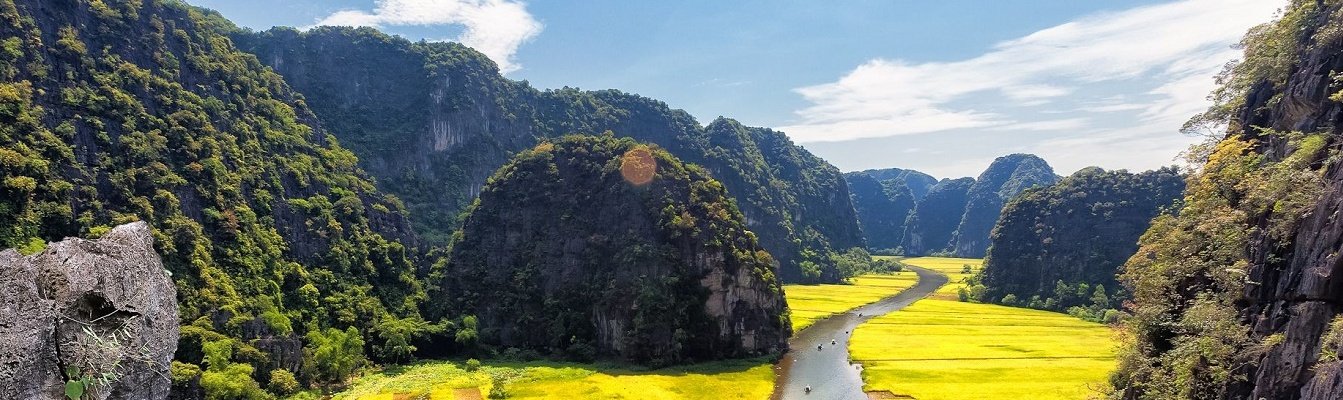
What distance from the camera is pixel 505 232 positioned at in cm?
9856

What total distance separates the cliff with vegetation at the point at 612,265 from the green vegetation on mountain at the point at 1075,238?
7858 centimetres

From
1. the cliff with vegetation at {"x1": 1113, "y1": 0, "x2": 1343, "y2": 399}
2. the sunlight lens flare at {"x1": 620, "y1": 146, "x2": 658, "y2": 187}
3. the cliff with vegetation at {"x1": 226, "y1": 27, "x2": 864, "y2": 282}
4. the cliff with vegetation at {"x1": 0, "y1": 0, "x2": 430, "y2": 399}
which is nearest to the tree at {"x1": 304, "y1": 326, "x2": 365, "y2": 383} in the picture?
the cliff with vegetation at {"x1": 0, "y1": 0, "x2": 430, "y2": 399}

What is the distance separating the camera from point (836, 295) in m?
138

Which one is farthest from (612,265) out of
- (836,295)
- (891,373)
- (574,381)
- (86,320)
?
(86,320)

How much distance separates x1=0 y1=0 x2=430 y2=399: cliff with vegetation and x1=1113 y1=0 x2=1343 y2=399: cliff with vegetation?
65546 mm

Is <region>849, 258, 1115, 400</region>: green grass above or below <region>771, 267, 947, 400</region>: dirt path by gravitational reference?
above

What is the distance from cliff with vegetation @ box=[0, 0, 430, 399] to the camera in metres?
55.2

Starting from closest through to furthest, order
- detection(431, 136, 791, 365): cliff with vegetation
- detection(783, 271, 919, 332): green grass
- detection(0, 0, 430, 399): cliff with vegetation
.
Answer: detection(0, 0, 430, 399): cliff with vegetation
detection(431, 136, 791, 365): cliff with vegetation
detection(783, 271, 919, 332): green grass

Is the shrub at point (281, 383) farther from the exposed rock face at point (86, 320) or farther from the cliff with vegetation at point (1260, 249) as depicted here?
the cliff with vegetation at point (1260, 249)

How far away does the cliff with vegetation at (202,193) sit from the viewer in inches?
2173

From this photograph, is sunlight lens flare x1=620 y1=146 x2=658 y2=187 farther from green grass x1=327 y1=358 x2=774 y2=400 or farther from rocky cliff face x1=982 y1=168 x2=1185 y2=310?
rocky cliff face x1=982 y1=168 x2=1185 y2=310

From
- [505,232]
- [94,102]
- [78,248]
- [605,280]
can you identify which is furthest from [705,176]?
[78,248]

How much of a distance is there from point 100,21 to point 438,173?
6904 cm

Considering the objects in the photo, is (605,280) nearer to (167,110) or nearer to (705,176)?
(705,176)
